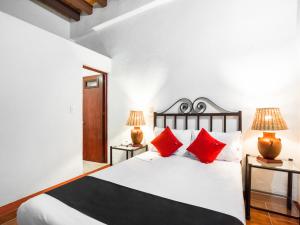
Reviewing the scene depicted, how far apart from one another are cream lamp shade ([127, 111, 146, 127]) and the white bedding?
0.84 metres

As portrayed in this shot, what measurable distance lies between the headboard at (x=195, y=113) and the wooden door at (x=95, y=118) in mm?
1367

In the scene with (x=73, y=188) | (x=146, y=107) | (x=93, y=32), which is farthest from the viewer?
(x=93, y=32)

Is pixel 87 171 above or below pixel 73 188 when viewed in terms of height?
below

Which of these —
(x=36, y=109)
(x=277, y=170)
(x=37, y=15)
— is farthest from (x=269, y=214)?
(x=37, y=15)

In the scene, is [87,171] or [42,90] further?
[87,171]

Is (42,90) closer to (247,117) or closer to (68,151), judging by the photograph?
(68,151)

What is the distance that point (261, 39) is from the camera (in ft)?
7.54

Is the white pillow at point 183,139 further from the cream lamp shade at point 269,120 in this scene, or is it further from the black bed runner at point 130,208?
the black bed runner at point 130,208

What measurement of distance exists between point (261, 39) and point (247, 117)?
3.49 feet

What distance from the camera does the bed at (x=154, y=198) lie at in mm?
1009

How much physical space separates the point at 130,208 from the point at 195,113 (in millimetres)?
1875

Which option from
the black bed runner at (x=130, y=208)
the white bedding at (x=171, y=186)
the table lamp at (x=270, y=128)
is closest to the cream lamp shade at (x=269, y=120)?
the table lamp at (x=270, y=128)

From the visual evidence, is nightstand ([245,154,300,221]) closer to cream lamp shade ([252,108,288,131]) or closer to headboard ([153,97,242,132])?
cream lamp shade ([252,108,288,131])

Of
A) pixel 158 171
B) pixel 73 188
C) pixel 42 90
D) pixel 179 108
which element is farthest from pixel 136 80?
pixel 73 188
